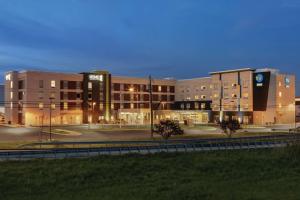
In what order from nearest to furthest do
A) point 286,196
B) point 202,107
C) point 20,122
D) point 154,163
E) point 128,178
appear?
point 286,196, point 128,178, point 154,163, point 20,122, point 202,107

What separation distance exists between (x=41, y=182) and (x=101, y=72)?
8629 centimetres

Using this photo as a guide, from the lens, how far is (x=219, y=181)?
52.6ft

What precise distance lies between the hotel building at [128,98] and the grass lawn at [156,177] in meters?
65.5

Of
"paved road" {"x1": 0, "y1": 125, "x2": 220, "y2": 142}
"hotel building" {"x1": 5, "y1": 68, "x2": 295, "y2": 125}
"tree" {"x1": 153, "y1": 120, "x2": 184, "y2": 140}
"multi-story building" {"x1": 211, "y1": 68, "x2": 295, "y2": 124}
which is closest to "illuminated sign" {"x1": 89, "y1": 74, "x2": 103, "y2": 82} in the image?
"hotel building" {"x1": 5, "y1": 68, "x2": 295, "y2": 125}

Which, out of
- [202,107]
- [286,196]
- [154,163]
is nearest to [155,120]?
[202,107]

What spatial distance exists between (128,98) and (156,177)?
90.5 metres

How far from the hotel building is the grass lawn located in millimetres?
65470

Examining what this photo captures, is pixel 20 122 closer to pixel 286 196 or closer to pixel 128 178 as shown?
pixel 128 178

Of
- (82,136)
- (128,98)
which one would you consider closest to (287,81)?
(128,98)

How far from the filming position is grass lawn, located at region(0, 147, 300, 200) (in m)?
13.3

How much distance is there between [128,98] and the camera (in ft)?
352

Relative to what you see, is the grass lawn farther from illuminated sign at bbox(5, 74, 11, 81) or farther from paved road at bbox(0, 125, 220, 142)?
illuminated sign at bbox(5, 74, 11, 81)

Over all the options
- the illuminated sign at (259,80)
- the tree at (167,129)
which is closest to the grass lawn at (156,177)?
the tree at (167,129)

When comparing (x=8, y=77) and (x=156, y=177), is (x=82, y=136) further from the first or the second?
(x=8, y=77)
